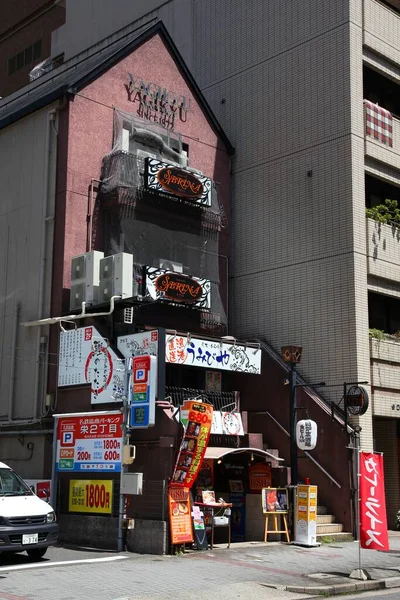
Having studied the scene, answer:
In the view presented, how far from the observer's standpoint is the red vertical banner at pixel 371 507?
13.7 metres

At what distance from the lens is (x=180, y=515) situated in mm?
15766

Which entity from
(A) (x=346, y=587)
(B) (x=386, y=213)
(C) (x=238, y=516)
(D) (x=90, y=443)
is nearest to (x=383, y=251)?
(B) (x=386, y=213)

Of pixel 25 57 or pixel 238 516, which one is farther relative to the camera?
pixel 25 57

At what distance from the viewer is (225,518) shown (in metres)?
16.6

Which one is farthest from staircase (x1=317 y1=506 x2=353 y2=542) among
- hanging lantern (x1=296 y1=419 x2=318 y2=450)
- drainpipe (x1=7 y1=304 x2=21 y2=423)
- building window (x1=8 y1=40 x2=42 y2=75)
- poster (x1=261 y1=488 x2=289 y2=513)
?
building window (x1=8 y1=40 x2=42 y2=75)

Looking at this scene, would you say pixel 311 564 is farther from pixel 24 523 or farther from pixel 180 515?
pixel 24 523

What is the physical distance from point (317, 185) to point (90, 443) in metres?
9.70

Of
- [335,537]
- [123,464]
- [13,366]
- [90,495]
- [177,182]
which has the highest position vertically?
[177,182]

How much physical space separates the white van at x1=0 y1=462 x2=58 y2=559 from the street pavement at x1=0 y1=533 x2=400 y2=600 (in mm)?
340

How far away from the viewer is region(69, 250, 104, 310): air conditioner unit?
18.9 m

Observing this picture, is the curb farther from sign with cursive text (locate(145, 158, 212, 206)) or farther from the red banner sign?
sign with cursive text (locate(145, 158, 212, 206))

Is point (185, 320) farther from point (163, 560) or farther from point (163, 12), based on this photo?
point (163, 12)

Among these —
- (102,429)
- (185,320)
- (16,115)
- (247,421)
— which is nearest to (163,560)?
(102,429)

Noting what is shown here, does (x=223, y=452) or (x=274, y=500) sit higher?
(x=223, y=452)
